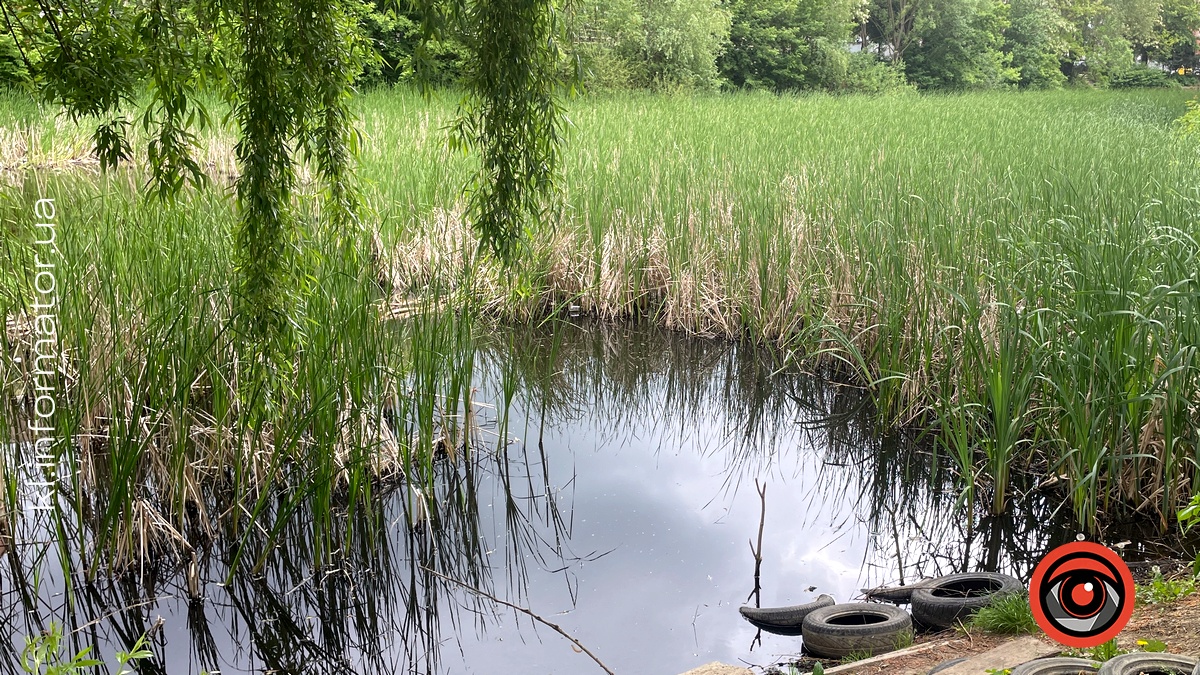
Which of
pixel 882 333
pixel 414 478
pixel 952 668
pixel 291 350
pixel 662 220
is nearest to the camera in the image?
pixel 952 668

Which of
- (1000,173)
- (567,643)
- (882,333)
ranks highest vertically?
(1000,173)

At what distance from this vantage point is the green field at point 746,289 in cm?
290

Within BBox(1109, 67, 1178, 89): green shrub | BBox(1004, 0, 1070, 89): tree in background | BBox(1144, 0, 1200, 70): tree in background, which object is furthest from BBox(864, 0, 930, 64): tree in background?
BBox(1109, 67, 1178, 89): green shrub

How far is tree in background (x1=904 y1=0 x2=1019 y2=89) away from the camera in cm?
2450

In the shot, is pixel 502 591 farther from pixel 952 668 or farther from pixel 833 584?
pixel 952 668

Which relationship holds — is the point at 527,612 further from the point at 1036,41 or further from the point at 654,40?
the point at 1036,41

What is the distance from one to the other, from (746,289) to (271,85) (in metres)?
3.36

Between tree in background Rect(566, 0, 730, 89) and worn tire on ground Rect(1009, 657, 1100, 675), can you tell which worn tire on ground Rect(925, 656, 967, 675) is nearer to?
worn tire on ground Rect(1009, 657, 1100, 675)

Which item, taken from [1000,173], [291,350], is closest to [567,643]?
[291,350]

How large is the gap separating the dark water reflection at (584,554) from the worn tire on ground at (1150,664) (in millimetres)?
1103

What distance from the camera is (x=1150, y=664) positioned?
5.18 ft

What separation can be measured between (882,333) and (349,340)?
236cm

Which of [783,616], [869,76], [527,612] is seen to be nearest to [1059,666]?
[783,616]

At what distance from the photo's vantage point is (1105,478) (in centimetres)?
314
